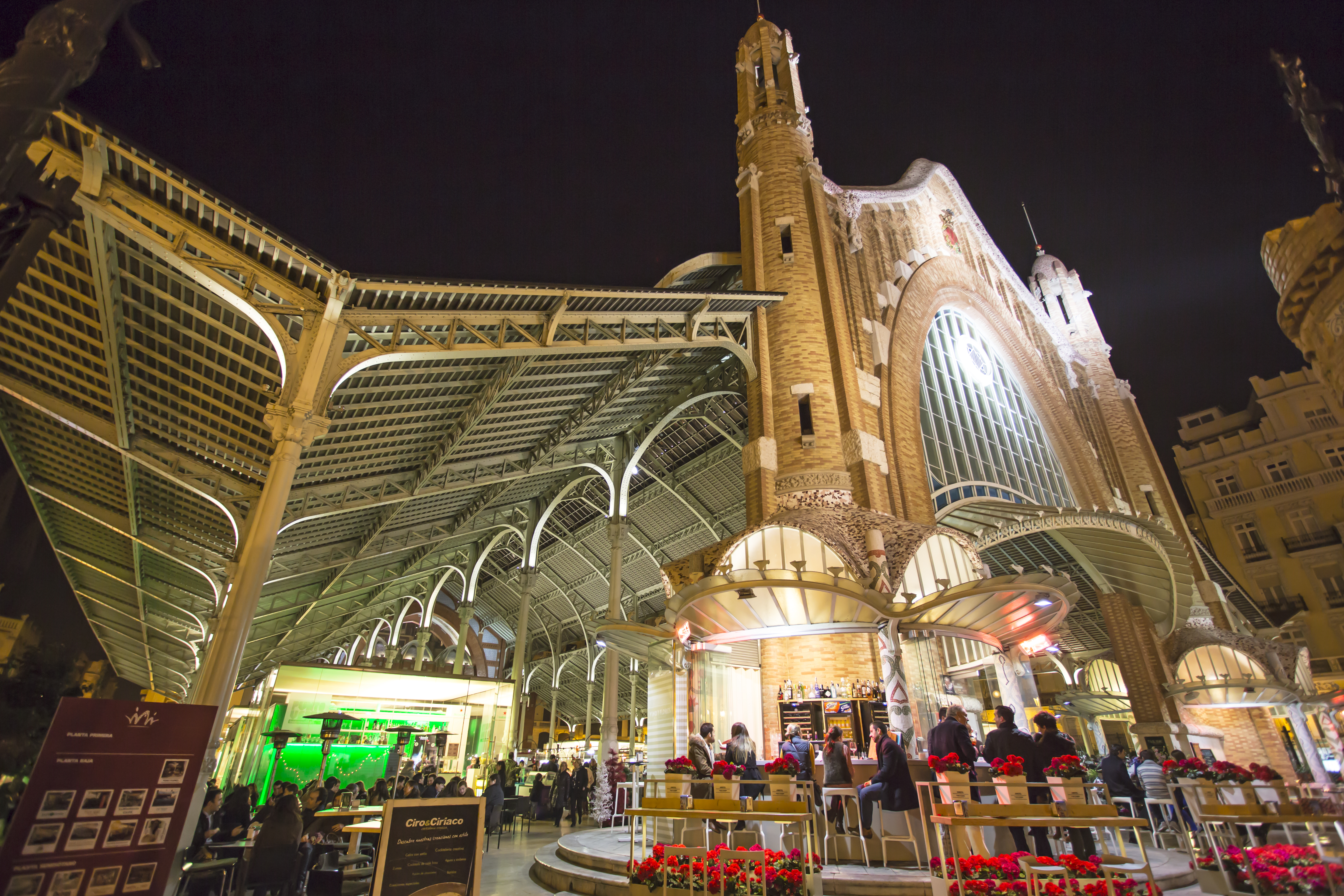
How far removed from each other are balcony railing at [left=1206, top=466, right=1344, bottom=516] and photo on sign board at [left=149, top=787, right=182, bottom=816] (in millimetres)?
43557

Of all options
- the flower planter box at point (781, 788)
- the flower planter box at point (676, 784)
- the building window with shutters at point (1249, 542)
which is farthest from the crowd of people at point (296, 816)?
the building window with shutters at point (1249, 542)

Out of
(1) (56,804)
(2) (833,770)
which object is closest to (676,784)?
(2) (833,770)

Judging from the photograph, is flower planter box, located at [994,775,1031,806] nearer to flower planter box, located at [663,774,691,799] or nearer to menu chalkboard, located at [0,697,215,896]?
flower planter box, located at [663,774,691,799]

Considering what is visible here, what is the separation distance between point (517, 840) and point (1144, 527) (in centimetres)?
1794

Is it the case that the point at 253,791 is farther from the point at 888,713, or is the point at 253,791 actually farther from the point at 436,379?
the point at 888,713

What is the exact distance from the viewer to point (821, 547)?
11734 mm

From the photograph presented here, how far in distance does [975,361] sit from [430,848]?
2362cm

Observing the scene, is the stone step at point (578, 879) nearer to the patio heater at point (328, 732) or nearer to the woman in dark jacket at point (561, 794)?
the patio heater at point (328, 732)

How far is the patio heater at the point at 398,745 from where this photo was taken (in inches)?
709

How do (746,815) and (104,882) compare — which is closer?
(104,882)

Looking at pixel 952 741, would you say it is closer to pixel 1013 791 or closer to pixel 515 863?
pixel 1013 791

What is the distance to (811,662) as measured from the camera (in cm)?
1362

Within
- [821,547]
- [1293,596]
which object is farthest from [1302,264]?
[1293,596]

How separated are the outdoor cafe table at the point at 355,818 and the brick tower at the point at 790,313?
374 inches
